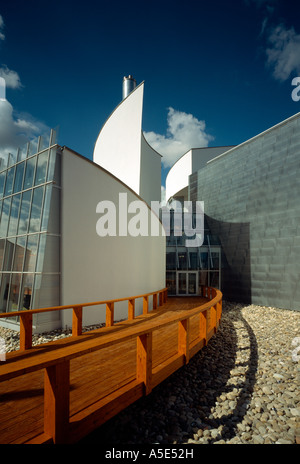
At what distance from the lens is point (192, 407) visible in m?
3.58

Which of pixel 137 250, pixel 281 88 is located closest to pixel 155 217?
pixel 137 250

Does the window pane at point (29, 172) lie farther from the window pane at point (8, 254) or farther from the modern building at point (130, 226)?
the window pane at point (8, 254)

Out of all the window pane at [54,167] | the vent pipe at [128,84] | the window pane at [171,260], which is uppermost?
the vent pipe at [128,84]

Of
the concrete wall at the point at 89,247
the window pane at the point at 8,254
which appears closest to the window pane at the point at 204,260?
the concrete wall at the point at 89,247

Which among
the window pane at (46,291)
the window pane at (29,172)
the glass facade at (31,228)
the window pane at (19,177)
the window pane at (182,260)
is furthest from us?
the window pane at (182,260)

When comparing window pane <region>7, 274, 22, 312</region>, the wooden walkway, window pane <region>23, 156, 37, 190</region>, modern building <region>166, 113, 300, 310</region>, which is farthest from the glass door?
the wooden walkway

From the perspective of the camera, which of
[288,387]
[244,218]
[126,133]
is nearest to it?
[288,387]

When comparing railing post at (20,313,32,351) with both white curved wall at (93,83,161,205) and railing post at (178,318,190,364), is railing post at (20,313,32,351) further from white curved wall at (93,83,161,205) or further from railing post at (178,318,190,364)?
white curved wall at (93,83,161,205)

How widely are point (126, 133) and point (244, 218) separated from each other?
41.4 ft

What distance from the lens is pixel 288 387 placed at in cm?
440

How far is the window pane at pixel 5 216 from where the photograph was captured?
373 inches

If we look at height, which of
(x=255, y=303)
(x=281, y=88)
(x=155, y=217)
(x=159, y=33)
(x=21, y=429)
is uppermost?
(x=159, y=33)

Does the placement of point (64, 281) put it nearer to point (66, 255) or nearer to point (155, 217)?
point (66, 255)

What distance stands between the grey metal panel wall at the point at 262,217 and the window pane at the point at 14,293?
14.1 m
